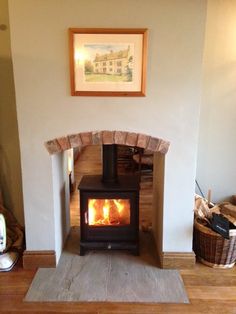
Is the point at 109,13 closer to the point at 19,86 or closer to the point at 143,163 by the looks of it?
the point at 19,86

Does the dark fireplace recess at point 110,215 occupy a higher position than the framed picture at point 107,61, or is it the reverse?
the framed picture at point 107,61

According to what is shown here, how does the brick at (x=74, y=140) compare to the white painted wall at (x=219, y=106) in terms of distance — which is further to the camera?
the white painted wall at (x=219, y=106)

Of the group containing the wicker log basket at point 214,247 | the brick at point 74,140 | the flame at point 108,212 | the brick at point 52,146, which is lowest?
the wicker log basket at point 214,247

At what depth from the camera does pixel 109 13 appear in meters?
2.21

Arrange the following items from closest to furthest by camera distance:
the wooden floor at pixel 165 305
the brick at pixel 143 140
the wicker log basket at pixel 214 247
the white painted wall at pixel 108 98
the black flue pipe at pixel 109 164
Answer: the wooden floor at pixel 165 305 < the white painted wall at pixel 108 98 < the brick at pixel 143 140 < the wicker log basket at pixel 214 247 < the black flue pipe at pixel 109 164

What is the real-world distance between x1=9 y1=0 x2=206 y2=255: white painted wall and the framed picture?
0.05m

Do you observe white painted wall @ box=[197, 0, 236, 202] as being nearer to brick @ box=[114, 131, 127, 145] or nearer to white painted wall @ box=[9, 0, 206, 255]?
white painted wall @ box=[9, 0, 206, 255]

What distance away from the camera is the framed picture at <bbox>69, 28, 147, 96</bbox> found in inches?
87.8

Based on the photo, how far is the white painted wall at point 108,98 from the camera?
2211 millimetres

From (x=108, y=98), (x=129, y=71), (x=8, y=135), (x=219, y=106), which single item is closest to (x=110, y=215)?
(x=108, y=98)

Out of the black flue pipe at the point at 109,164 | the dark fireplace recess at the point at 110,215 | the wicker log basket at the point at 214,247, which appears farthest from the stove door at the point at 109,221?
the wicker log basket at the point at 214,247

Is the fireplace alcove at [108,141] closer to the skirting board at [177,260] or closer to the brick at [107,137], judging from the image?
the brick at [107,137]

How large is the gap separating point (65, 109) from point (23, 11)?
795mm

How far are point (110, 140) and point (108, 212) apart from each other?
0.78 metres
